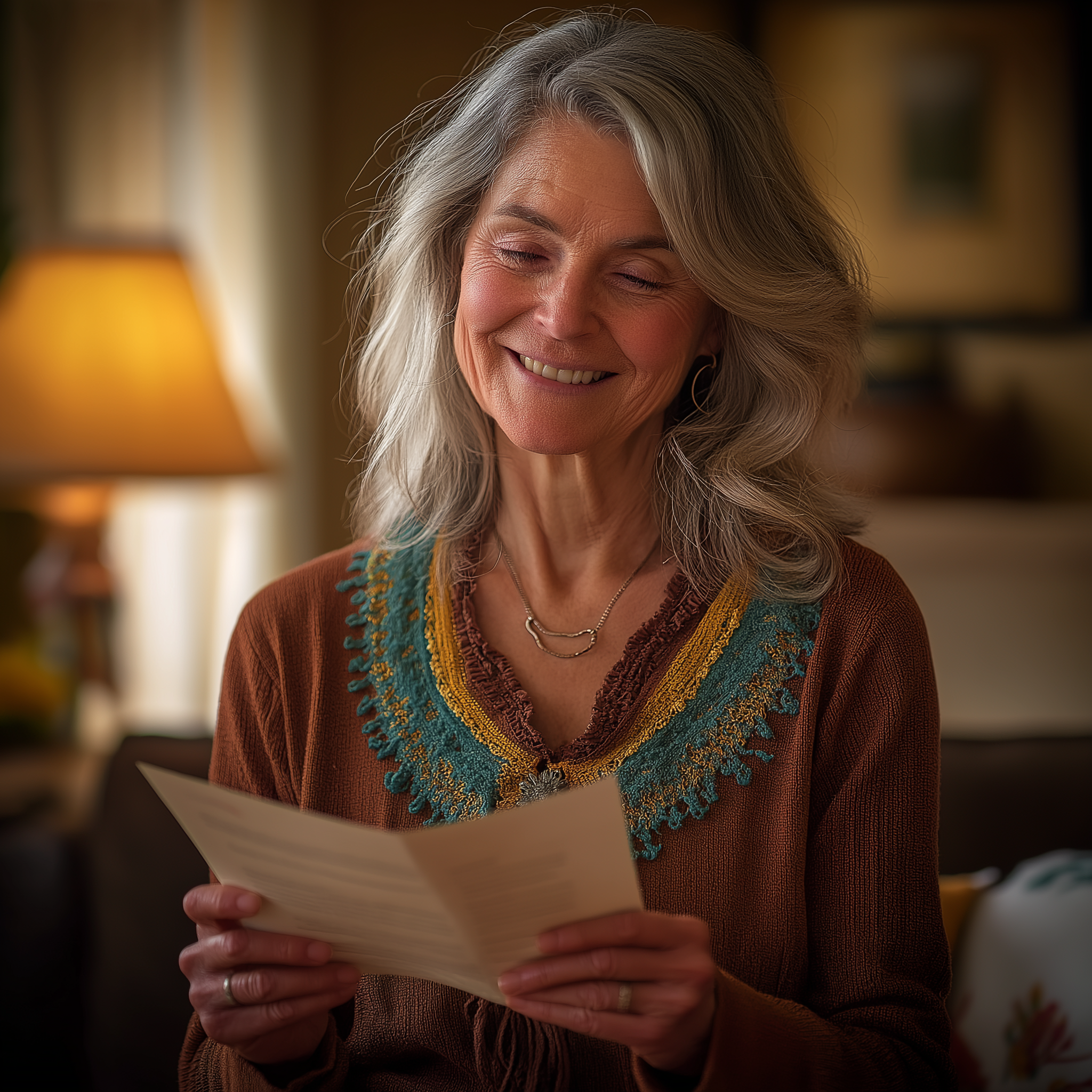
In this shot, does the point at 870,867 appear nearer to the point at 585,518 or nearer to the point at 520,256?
the point at 585,518

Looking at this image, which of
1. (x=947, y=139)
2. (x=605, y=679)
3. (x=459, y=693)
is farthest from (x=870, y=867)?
(x=947, y=139)

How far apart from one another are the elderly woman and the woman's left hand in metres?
0.09

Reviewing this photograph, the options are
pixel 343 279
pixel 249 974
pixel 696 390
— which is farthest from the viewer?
pixel 343 279

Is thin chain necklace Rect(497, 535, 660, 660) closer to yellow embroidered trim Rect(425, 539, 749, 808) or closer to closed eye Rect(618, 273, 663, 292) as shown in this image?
yellow embroidered trim Rect(425, 539, 749, 808)

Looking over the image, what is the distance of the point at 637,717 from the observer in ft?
3.78

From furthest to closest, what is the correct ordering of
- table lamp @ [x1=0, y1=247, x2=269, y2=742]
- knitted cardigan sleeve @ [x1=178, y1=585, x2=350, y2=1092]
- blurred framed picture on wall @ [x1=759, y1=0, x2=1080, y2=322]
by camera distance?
blurred framed picture on wall @ [x1=759, y1=0, x2=1080, y2=322]
table lamp @ [x1=0, y1=247, x2=269, y2=742]
knitted cardigan sleeve @ [x1=178, y1=585, x2=350, y2=1092]

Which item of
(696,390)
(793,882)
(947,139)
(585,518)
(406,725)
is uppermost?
(947,139)

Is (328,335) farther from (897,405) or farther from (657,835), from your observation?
(657,835)

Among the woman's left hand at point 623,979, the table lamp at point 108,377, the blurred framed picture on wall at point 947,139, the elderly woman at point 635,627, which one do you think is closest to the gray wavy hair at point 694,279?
the elderly woman at point 635,627

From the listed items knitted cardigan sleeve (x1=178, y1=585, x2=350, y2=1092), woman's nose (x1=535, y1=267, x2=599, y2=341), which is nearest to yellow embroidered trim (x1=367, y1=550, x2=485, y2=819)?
knitted cardigan sleeve (x1=178, y1=585, x2=350, y2=1092)

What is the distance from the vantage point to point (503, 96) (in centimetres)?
119

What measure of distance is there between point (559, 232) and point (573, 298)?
67mm

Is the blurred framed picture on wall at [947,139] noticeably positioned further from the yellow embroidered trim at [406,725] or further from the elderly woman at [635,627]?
the yellow embroidered trim at [406,725]

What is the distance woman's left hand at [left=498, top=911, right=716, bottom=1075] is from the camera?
830 mm
